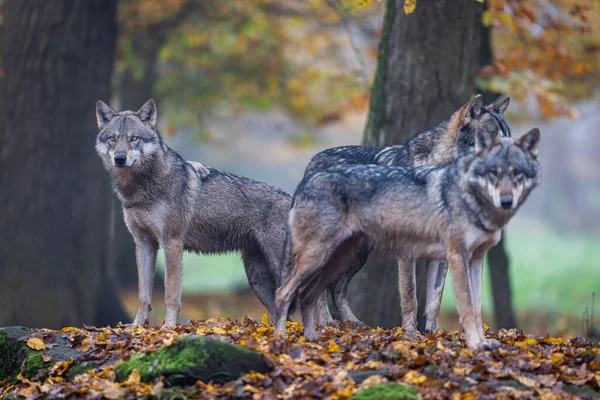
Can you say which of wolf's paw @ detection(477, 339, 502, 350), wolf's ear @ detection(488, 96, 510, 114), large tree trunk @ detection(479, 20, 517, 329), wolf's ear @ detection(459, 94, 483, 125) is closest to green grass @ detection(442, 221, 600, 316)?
large tree trunk @ detection(479, 20, 517, 329)

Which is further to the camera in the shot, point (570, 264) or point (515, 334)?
point (570, 264)

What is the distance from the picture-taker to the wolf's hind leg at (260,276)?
1056 cm

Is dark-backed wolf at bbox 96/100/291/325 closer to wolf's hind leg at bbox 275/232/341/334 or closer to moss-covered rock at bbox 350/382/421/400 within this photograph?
wolf's hind leg at bbox 275/232/341/334

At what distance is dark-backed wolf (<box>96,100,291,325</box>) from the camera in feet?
32.5

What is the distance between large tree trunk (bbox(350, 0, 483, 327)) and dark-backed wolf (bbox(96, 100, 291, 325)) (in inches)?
77.6

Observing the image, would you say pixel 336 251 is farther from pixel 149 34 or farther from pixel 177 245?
pixel 149 34

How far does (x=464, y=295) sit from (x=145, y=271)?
4120 millimetres

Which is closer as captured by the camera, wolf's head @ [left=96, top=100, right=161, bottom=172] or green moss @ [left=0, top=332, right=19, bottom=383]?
green moss @ [left=0, top=332, right=19, bottom=383]

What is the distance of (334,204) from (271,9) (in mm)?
13916

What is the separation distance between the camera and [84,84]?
13.9 m

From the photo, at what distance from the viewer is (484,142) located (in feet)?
25.4

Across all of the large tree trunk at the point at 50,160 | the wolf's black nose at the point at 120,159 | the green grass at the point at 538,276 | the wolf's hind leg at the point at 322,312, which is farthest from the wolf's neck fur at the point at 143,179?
the green grass at the point at 538,276

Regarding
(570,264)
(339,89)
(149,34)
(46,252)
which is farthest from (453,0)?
(570,264)

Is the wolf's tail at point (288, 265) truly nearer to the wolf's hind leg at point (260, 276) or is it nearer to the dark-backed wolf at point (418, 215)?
the dark-backed wolf at point (418, 215)
